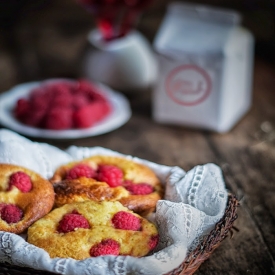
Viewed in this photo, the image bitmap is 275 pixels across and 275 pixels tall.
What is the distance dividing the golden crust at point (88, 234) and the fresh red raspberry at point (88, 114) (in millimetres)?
529

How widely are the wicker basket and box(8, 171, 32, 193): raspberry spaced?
6.7 inches

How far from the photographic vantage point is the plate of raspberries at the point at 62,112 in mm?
1316

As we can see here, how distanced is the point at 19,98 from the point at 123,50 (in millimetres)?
332

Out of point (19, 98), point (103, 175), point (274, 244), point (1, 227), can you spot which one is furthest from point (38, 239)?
point (19, 98)

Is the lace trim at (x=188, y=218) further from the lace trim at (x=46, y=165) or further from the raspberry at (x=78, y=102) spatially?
the raspberry at (x=78, y=102)

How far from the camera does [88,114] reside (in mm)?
1336

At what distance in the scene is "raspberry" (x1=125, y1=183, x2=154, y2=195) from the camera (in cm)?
89

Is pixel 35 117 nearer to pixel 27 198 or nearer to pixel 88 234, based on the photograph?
pixel 27 198

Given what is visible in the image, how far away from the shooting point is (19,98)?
4.75 ft

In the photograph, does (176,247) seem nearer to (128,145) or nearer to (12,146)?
(12,146)

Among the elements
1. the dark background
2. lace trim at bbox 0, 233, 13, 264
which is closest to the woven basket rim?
lace trim at bbox 0, 233, 13, 264

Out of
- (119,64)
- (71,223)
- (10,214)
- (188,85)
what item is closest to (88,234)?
(71,223)

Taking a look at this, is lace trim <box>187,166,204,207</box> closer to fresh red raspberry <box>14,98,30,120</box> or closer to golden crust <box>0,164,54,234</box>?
golden crust <box>0,164,54,234</box>

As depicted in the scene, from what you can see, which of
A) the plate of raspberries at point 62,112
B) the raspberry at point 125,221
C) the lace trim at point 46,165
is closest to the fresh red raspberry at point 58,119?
the plate of raspberries at point 62,112
